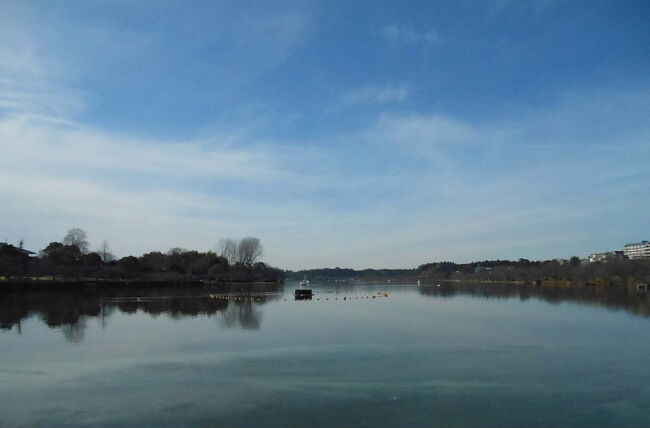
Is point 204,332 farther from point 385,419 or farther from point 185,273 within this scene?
point 185,273

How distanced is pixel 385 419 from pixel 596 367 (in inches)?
369

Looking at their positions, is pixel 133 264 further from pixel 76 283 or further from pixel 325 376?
pixel 325 376

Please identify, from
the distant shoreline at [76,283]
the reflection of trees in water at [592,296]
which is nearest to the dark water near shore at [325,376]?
the reflection of trees in water at [592,296]

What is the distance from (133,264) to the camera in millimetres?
106312

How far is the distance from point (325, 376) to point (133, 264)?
3931 inches

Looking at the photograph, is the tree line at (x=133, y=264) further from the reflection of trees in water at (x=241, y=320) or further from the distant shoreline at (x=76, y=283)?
the reflection of trees in water at (x=241, y=320)

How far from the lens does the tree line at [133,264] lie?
252 feet

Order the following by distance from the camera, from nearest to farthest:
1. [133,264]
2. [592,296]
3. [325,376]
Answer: [325,376] → [592,296] → [133,264]

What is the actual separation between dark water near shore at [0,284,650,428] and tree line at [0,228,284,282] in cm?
5665

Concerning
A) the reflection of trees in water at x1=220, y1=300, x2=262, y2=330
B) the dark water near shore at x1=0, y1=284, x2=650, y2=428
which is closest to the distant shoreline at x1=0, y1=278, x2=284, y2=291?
the reflection of trees in water at x1=220, y1=300, x2=262, y2=330

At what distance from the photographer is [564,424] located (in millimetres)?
10562

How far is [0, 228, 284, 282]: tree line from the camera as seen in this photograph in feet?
252

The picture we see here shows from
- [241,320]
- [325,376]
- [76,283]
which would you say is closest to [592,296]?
[241,320]

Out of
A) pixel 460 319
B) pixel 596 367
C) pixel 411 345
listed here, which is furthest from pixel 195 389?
pixel 460 319
